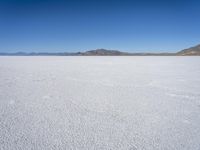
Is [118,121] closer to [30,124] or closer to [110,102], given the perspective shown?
[110,102]

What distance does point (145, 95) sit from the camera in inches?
159

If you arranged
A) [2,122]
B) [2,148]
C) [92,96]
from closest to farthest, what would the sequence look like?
[2,148] → [2,122] → [92,96]

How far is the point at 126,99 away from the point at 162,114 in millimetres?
1001

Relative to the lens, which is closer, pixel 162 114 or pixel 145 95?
pixel 162 114

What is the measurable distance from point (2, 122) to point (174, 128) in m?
2.39

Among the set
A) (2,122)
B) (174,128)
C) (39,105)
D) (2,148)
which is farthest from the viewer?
(39,105)

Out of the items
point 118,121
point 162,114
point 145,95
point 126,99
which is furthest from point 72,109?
point 145,95

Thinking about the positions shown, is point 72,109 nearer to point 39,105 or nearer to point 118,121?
point 39,105

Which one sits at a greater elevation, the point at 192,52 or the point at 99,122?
the point at 99,122

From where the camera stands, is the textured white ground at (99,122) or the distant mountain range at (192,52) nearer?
the textured white ground at (99,122)

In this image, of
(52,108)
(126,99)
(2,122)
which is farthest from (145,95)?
(2,122)

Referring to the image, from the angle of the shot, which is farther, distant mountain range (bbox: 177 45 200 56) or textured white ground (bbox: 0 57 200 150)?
distant mountain range (bbox: 177 45 200 56)

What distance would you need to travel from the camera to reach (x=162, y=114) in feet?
9.23

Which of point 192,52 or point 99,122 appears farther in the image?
point 192,52
